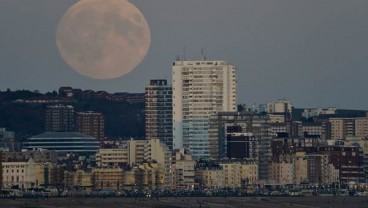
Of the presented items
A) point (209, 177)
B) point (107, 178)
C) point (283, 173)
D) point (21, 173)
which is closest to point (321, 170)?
point (283, 173)

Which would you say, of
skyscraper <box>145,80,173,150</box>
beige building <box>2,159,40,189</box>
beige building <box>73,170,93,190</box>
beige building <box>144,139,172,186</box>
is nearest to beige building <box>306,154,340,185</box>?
beige building <box>144,139,172,186</box>

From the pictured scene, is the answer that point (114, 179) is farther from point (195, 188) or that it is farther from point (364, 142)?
point (364, 142)

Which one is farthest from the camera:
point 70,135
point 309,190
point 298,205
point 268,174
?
point 70,135

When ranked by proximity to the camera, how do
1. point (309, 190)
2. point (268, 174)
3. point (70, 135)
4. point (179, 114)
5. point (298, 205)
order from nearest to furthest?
1. point (298, 205)
2. point (309, 190)
3. point (268, 174)
4. point (179, 114)
5. point (70, 135)

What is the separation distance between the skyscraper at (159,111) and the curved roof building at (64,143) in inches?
316

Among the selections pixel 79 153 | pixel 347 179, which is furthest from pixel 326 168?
pixel 79 153

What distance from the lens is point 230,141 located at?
169375 mm

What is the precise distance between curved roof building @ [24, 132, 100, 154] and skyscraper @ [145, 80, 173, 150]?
8.03m

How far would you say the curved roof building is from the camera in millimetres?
185875

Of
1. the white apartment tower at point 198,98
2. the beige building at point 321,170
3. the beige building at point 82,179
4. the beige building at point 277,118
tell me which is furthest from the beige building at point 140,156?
the beige building at point 277,118

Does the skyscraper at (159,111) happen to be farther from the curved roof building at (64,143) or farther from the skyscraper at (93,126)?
the skyscraper at (93,126)

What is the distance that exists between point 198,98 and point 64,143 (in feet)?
56.1

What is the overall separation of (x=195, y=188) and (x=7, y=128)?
4952cm

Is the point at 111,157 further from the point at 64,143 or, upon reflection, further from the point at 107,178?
the point at 64,143
